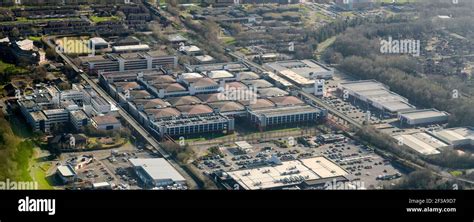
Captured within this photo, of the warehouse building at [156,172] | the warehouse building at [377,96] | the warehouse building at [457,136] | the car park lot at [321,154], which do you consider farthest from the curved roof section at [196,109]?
the warehouse building at [457,136]

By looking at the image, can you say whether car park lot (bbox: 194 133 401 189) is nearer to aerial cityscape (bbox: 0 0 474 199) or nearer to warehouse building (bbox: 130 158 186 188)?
aerial cityscape (bbox: 0 0 474 199)

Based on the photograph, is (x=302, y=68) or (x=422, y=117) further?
(x=302, y=68)

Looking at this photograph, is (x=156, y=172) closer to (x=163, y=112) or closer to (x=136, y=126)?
(x=136, y=126)

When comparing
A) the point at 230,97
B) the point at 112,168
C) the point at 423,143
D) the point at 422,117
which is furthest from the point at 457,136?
the point at 112,168

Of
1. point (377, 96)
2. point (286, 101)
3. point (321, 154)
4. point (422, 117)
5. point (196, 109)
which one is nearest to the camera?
point (321, 154)

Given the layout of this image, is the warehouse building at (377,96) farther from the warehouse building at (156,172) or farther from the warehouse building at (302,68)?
the warehouse building at (156,172)

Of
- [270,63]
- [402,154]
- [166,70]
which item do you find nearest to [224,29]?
[270,63]
